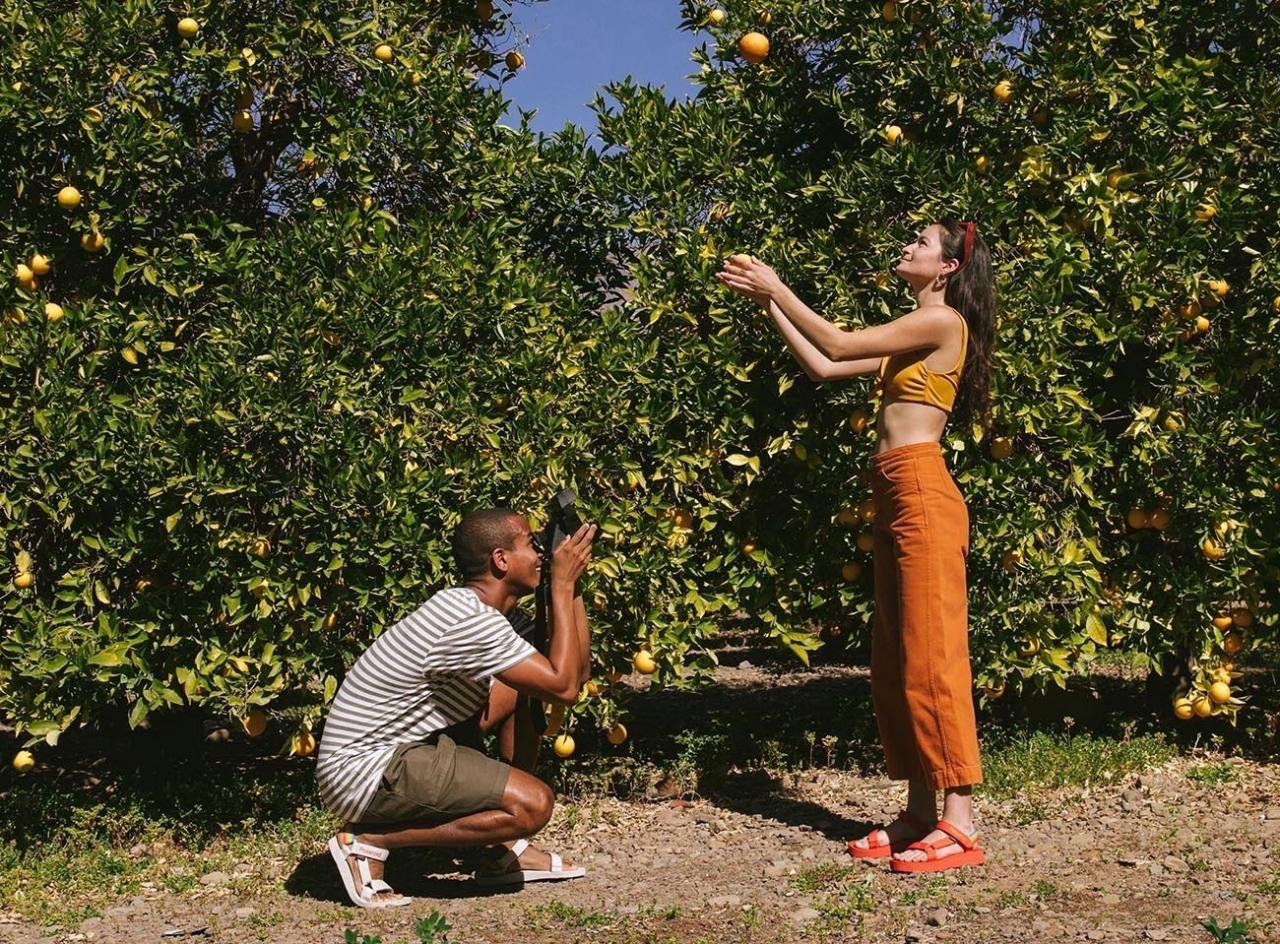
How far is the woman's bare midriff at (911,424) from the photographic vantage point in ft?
14.5

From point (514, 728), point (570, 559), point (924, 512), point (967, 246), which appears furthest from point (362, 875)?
point (967, 246)

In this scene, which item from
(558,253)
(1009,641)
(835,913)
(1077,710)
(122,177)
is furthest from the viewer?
(1077,710)

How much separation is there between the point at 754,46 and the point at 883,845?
316 cm

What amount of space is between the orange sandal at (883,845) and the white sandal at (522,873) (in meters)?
0.91

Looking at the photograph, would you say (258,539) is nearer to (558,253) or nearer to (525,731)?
(525,731)

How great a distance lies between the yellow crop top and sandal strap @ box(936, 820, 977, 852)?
134 centimetres

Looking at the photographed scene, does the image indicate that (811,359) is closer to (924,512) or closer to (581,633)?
(924,512)

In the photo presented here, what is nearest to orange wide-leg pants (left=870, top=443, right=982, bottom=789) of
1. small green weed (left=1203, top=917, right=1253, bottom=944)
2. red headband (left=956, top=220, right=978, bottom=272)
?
red headband (left=956, top=220, right=978, bottom=272)

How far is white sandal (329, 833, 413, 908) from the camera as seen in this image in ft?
13.6

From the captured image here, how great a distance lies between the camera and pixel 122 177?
498cm

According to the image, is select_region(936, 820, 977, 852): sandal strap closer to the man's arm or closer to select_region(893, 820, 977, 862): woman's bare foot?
select_region(893, 820, 977, 862): woman's bare foot

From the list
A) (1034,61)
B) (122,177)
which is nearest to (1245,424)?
(1034,61)

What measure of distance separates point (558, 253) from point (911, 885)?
115 inches

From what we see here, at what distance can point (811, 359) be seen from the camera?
180 inches
